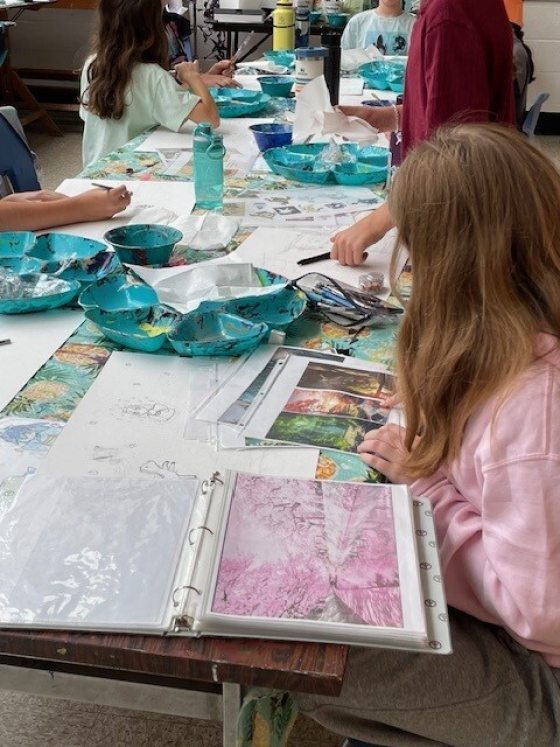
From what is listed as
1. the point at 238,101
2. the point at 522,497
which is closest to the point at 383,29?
the point at 238,101

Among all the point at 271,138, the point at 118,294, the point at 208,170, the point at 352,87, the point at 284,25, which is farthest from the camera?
the point at 284,25

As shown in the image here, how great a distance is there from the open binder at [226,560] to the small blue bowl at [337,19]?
360 centimetres

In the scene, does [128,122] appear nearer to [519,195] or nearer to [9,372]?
[9,372]

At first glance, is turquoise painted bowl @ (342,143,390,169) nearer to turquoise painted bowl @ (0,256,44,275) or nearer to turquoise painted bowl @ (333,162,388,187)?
turquoise painted bowl @ (333,162,388,187)

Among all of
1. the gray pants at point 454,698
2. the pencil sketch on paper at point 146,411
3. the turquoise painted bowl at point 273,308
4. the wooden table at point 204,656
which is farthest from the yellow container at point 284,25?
the wooden table at point 204,656

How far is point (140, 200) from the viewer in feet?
5.85

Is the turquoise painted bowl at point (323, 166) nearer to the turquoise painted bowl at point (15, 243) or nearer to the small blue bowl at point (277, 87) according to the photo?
the turquoise painted bowl at point (15, 243)

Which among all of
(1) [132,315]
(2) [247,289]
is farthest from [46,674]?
(2) [247,289]

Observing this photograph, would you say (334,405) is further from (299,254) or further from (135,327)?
(299,254)

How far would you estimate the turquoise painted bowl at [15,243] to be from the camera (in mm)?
1459

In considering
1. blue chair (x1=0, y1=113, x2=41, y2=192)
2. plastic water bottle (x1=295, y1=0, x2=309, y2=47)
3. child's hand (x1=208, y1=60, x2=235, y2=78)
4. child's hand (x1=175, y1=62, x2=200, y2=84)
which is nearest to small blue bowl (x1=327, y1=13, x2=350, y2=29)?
plastic water bottle (x1=295, y1=0, x2=309, y2=47)

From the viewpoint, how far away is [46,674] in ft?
2.66

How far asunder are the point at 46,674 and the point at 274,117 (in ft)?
6.89

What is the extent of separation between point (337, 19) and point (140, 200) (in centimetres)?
272
